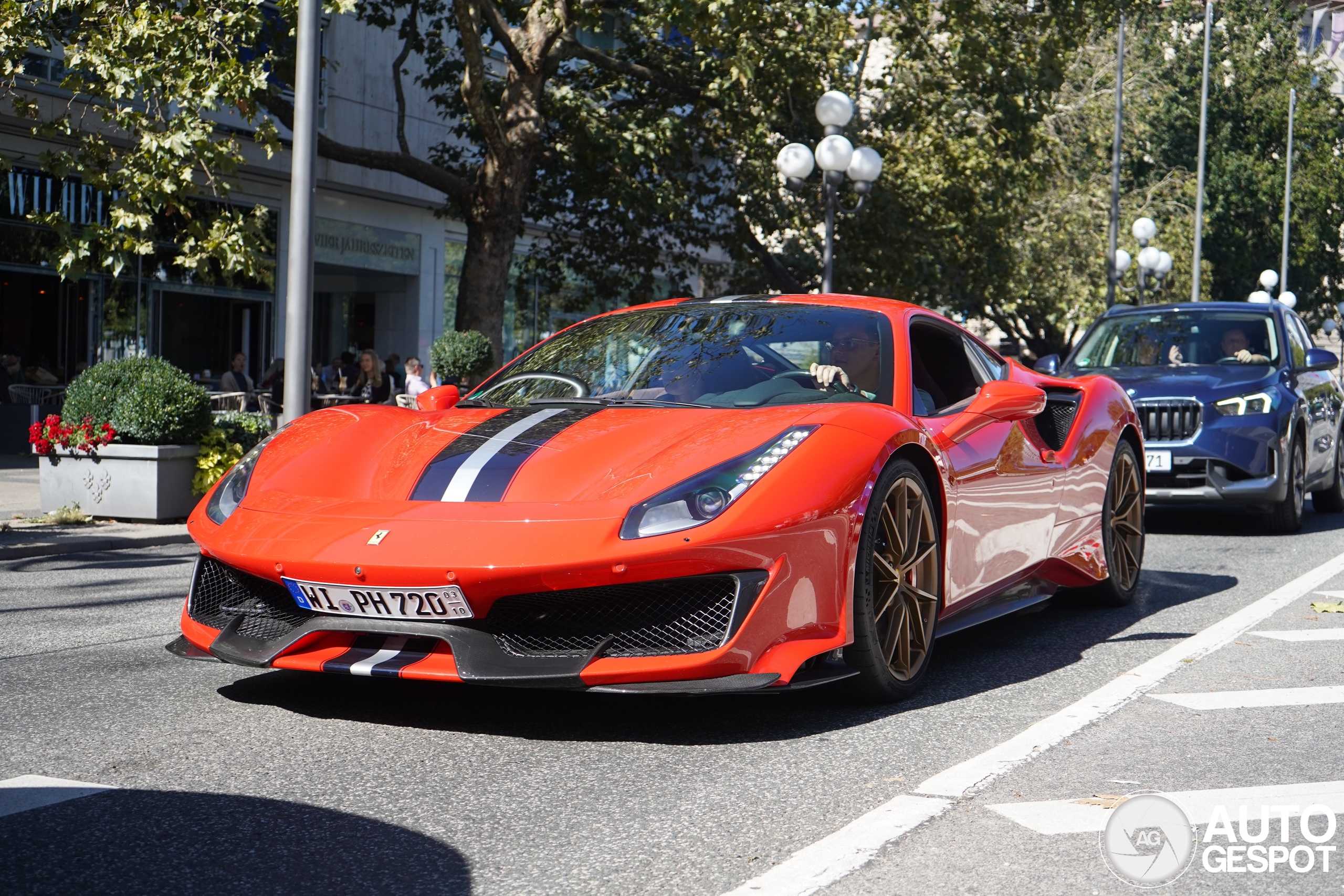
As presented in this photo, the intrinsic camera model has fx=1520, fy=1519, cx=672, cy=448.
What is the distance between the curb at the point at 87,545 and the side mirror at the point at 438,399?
4.53 metres

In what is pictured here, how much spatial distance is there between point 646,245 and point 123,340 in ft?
25.6

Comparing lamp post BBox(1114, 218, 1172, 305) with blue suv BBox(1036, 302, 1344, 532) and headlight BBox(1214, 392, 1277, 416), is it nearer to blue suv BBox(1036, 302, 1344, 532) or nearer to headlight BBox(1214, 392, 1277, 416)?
blue suv BBox(1036, 302, 1344, 532)

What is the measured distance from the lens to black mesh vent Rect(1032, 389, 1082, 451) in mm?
6320

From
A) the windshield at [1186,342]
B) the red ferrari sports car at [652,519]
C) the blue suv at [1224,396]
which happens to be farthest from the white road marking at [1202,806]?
the windshield at [1186,342]

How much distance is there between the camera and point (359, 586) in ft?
13.1

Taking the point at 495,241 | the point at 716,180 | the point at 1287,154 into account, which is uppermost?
the point at 1287,154

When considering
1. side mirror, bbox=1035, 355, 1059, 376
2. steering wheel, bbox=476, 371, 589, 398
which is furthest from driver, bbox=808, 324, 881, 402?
side mirror, bbox=1035, 355, 1059, 376

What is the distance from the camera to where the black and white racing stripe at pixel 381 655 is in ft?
13.0

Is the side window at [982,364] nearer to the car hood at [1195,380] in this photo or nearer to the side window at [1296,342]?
the car hood at [1195,380]

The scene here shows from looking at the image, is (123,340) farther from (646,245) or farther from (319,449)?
(319,449)

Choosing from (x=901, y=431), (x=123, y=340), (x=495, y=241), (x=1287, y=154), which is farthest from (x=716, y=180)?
(x=1287, y=154)

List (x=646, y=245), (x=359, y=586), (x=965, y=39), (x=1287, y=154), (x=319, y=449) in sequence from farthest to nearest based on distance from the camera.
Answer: (x=1287, y=154) < (x=646, y=245) < (x=965, y=39) < (x=319, y=449) < (x=359, y=586)

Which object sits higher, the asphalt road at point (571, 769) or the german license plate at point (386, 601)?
the german license plate at point (386, 601)

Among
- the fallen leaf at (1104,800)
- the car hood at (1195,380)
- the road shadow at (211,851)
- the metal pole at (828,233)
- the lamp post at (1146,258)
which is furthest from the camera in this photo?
the lamp post at (1146,258)
